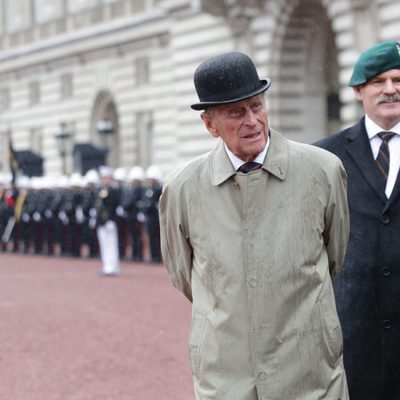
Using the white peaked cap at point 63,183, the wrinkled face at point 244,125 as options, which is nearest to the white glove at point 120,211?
the white peaked cap at point 63,183

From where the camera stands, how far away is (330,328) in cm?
345

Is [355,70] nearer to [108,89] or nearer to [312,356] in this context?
[312,356]

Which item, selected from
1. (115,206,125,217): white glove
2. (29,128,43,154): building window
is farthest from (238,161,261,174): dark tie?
(29,128,43,154): building window

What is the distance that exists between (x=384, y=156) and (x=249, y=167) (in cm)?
94

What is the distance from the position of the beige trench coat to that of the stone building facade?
16.9m

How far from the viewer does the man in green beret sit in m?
4.14

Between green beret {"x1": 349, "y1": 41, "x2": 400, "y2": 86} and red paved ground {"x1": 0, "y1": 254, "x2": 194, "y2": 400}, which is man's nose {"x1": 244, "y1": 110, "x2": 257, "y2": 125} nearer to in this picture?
green beret {"x1": 349, "y1": 41, "x2": 400, "y2": 86}

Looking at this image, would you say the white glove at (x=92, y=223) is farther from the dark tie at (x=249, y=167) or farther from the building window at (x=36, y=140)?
the dark tie at (x=249, y=167)

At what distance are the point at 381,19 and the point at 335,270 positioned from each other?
17.2 meters

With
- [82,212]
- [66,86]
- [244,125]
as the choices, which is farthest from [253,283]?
[66,86]

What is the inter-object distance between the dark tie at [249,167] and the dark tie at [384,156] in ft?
2.87

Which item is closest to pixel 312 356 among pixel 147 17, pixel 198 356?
pixel 198 356

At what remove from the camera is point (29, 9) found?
4106 cm

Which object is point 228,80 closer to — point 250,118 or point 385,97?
point 250,118
